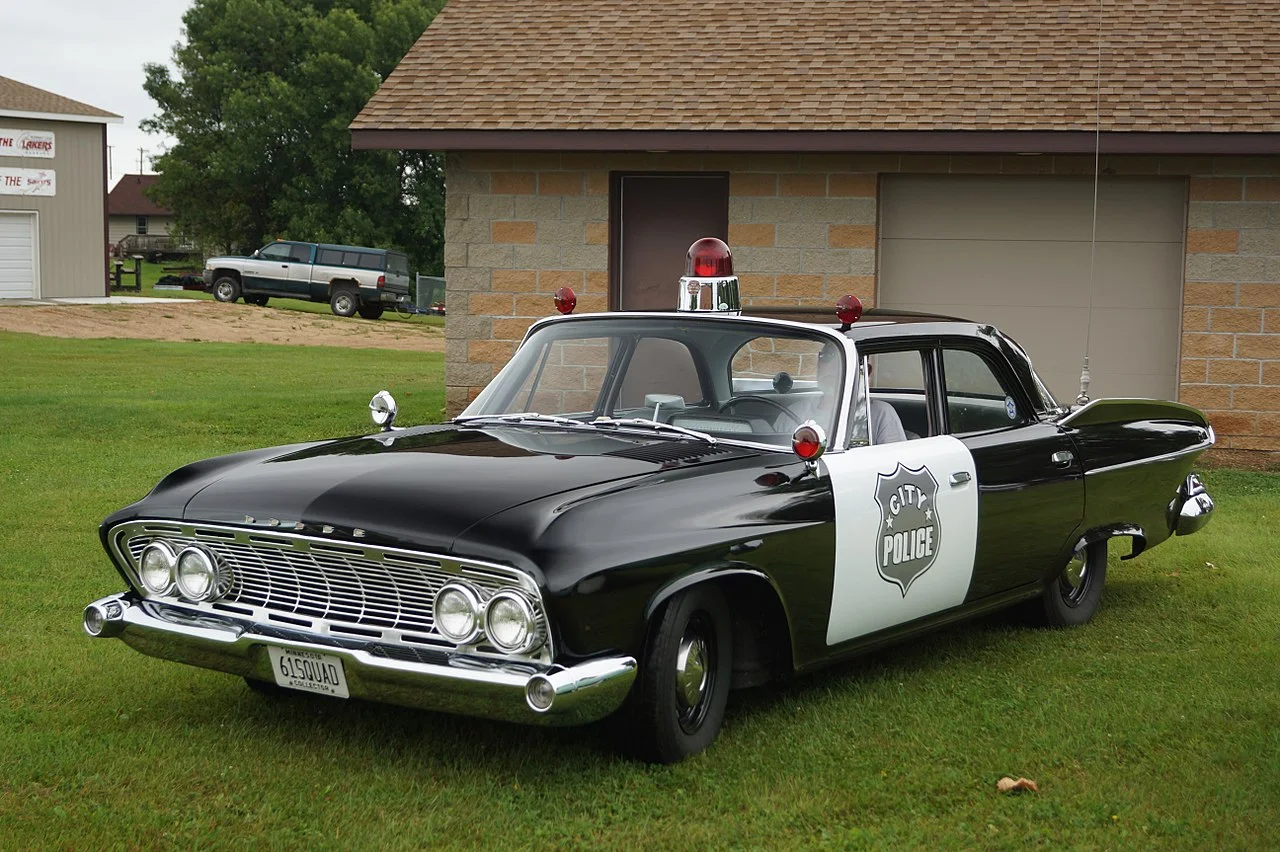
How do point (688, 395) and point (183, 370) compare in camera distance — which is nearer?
point (688, 395)

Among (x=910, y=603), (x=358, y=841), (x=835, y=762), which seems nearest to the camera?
(x=358, y=841)

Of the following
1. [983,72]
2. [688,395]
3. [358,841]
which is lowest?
[358,841]

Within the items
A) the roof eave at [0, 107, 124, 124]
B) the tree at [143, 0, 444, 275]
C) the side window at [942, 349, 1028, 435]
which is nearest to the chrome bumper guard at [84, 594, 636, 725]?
the side window at [942, 349, 1028, 435]

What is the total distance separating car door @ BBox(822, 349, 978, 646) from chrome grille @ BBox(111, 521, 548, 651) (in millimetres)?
1420

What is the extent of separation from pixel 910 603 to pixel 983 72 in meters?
8.73

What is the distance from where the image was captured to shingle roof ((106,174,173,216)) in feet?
285

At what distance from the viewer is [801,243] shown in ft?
43.4

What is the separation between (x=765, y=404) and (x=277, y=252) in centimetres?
3668

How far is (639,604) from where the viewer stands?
4504 mm

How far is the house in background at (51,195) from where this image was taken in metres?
36.6

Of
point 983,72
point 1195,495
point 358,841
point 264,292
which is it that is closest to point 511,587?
point 358,841

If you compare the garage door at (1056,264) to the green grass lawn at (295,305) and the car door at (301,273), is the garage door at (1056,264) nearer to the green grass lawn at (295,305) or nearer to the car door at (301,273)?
the green grass lawn at (295,305)

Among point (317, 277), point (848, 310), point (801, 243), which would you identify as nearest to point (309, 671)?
Answer: point (848, 310)

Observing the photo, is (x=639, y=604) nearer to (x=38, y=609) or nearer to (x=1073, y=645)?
(x=1073, y=645)
